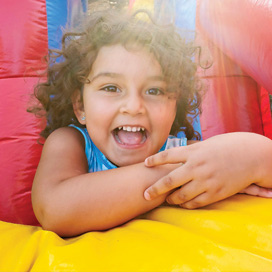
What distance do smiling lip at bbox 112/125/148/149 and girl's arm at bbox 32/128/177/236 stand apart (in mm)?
167

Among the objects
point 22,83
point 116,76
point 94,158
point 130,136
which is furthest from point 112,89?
point 22,83

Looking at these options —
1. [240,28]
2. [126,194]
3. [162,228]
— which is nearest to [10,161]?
[126,194]

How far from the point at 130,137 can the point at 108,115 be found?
0.10 m

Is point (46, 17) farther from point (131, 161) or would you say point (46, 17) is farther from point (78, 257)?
point (78, 257)

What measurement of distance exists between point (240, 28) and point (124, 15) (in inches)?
17.8

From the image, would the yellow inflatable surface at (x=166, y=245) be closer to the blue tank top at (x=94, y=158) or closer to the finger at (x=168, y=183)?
the finger at (x=168, y=183)

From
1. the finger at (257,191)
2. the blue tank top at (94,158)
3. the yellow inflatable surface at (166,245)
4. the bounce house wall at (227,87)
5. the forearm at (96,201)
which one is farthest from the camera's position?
the bounce house wall at (227,87)

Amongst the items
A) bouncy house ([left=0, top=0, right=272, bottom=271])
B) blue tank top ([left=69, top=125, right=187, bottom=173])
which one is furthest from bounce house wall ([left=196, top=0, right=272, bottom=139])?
blue tank top ([left=69, top=125, right=187, bottom=173])

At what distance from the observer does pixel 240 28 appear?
1287 millimetres

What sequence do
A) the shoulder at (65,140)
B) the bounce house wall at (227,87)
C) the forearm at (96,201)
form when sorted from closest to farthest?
the forearm at (96,201) → the shoulder at (65,140) → the bounce house wall at (227,87)

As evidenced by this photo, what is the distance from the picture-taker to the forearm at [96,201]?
2.57ft

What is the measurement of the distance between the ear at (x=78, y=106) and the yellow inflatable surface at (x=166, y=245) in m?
0.43

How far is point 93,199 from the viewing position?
787 millimetres

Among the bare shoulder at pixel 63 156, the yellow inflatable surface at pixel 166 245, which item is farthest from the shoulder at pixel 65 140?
the yellow inflatable surface at pixel 166 245
